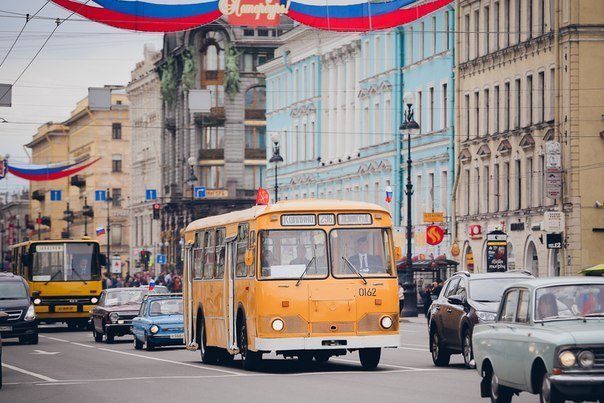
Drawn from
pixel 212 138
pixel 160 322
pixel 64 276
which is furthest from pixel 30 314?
pixel 212 138

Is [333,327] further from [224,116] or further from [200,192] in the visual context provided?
[224,116]

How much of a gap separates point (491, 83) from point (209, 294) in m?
39.7

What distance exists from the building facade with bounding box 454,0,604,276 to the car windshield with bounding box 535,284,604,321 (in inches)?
1638

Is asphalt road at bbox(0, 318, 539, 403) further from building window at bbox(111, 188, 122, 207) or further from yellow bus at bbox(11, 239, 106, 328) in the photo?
building window at bbox(111, 188, 122, 207)

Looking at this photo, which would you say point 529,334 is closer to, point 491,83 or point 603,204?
point 603,204

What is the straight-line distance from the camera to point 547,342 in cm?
1706

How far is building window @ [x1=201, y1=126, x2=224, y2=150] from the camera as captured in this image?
13050cm

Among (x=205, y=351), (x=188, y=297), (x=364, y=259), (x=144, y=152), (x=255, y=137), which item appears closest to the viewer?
(x=364, y=259)

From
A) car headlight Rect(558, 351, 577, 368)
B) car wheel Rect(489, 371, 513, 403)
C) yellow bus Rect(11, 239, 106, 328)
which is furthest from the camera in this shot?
yellow bus Rect(11, 239, 106, 328)

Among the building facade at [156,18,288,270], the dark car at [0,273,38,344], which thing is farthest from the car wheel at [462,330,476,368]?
the building facade at [156,18,288,270]

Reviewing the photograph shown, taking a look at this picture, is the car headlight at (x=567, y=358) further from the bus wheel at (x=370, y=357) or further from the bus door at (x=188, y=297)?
the bus door at (x=188, y=297)

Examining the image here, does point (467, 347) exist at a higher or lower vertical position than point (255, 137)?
lower

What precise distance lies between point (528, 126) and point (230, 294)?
36.6 m

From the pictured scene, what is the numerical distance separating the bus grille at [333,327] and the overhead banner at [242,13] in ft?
25.4
